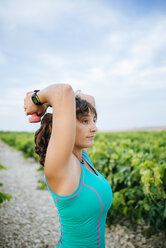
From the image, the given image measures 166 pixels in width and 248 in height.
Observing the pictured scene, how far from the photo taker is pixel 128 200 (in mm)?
4066

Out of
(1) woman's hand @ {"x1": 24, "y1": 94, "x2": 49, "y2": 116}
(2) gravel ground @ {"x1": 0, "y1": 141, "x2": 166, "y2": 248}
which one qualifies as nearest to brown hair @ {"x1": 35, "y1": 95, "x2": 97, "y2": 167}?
(1) woman's hand @ {"x1": 24, "y1": 94, "x2": 49, "y2": 116}

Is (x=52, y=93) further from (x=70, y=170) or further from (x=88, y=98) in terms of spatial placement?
(x=88, y=98)

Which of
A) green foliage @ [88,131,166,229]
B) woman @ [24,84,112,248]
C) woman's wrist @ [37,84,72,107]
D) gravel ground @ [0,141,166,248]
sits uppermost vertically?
woman's wrist @ [37,84,72,107]

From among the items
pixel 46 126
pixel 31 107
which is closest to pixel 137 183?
pixel 46 126

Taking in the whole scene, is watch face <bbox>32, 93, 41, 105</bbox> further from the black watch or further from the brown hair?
the brown hair

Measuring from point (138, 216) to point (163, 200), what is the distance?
60 cm

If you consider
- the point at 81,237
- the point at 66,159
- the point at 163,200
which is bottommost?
the point at 163,200

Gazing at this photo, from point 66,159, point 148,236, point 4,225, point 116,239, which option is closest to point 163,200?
point 148,236

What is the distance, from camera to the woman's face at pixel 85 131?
155 centimetres

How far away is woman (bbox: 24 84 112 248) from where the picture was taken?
1.20 m

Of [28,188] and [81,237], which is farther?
[28,188]

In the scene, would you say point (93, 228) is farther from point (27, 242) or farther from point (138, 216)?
point (27, 242)

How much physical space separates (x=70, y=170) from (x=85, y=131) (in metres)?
0.38

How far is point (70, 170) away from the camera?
1.29m
